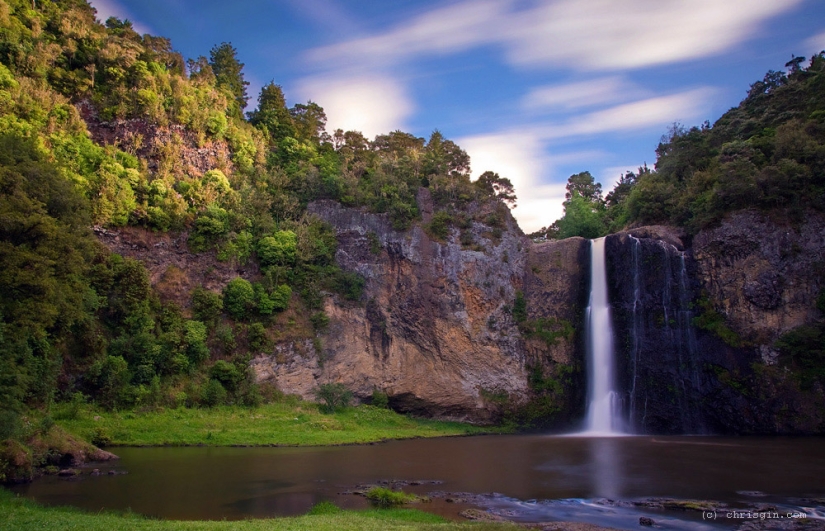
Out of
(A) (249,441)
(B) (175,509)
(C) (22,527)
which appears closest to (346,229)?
(A) (249,441)

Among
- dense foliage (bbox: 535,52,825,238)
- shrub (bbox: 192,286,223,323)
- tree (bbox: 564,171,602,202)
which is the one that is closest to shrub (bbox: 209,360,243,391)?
shrub (bbox: 192,286,223,323)

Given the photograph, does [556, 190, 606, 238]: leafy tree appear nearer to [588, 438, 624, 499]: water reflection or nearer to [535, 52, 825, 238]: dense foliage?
[535, 52, 825, 238]: dense foliage

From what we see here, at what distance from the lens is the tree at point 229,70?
55250 mm

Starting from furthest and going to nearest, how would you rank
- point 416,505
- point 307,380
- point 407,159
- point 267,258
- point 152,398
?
point 407,159 < point 267,258 < point 307,380 < point 152,398 < point 416,505

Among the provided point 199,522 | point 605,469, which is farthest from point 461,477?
point 199,522

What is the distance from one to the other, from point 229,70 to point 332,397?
3763 cm

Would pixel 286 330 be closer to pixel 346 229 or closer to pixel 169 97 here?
pixel 346 229

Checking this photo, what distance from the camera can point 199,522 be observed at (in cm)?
1214

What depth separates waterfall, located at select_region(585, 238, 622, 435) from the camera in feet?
126

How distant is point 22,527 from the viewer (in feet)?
34.5

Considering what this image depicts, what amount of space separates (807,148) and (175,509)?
4296 centimetres

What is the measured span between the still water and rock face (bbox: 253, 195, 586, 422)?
9430 millimetres

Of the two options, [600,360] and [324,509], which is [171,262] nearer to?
[324,509]

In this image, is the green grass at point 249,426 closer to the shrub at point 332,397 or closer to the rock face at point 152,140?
the shrub at point 332,397
